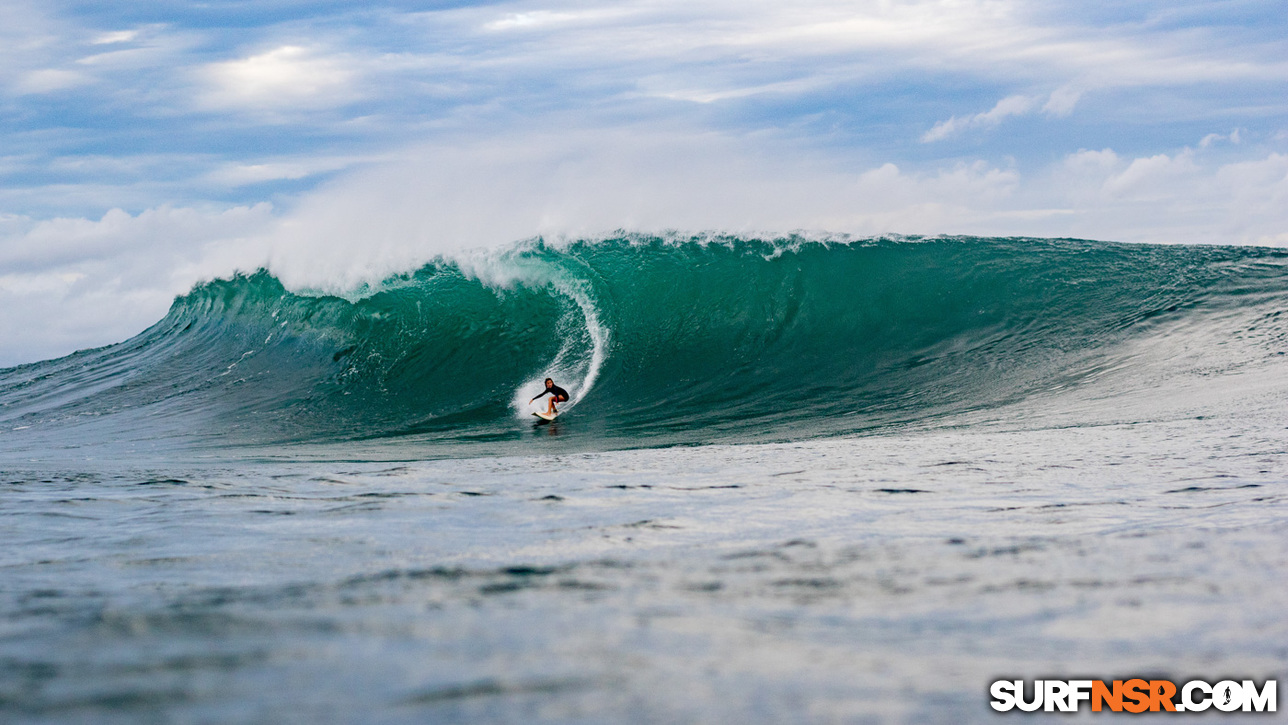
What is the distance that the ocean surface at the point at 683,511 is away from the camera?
2107 millimetres

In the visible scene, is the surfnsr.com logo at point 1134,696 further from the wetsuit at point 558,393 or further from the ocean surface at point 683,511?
the wetsuit at point 558,393

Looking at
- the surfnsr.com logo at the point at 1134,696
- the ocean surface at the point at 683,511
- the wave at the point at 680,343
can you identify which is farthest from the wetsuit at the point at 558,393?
the surfnsr.com logo at the point at 1134,696

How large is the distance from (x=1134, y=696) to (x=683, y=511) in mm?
2735

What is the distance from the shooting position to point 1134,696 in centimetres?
195

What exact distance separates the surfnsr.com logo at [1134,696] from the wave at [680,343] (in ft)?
22.7

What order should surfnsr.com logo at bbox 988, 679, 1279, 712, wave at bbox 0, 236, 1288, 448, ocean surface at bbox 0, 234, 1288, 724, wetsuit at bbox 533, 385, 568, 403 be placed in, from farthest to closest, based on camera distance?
wetsuit at bbox 533, 385, 568, 403 < wave at bbox 0, 236, 1288, 448 < ocean surface at bbox 0, 234, 1288, 724 < surfnsr.com logo at bbox 988, 679, 1279, 712

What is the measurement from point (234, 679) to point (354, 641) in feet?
1.12

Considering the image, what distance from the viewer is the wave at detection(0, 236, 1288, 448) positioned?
10.8 meters

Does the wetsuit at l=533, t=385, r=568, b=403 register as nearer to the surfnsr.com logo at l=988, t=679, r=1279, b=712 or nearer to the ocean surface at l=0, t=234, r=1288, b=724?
the ocean surface at l=0, t=234, r=1288, b=724

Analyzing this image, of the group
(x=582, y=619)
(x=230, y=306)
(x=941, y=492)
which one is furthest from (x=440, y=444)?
(x=230, y=306)

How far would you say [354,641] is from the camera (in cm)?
236

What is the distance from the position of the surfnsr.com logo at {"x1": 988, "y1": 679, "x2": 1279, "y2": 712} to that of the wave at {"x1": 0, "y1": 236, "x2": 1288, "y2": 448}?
22.7 ft

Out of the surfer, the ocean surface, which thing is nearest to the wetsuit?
the surfer

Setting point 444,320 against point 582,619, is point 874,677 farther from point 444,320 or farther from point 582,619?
point 444,320
